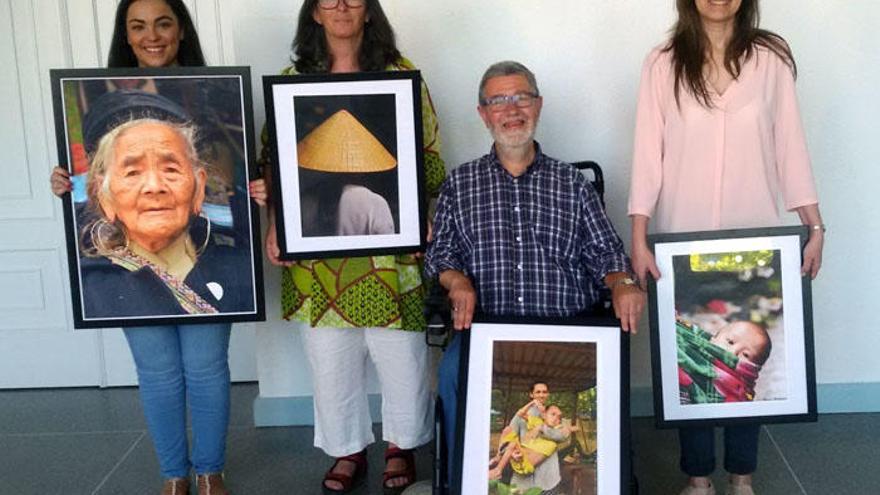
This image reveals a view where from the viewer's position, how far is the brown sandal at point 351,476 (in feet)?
9.04

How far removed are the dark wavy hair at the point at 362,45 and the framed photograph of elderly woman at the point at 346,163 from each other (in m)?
0.18

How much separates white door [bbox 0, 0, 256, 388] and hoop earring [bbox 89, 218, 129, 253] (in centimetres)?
124

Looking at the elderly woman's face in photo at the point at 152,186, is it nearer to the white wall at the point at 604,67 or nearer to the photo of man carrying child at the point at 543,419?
the white wall at the point at 604,67

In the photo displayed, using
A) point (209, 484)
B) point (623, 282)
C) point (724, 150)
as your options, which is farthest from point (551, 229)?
point (209, 484)

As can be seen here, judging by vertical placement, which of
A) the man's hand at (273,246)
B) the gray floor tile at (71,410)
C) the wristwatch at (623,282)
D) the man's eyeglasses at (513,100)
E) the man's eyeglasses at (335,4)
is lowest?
the gray floor tile at (71,410)

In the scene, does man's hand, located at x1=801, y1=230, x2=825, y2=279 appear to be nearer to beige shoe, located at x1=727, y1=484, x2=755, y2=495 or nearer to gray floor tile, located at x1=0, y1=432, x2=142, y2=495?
beige shoe, located at x1=727, y1=484, x2=755, y2=495

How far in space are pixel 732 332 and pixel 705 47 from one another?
0.80 metres

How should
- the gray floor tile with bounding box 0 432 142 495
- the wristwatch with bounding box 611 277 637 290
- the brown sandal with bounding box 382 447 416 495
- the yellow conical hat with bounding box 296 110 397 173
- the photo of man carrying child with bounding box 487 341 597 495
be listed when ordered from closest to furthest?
1. the photo of man carrying child with bounding box 487 341 597 495
2. the wristwatch with bounding box 611 277 637 290
3. the yellow conical hat with bounding box 296 110 397 173
4. the brown sandal with bounding box 382 447 416 495
5. the gray floor tile with bounding box 0 432 142 495

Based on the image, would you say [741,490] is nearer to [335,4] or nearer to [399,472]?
[399,472]

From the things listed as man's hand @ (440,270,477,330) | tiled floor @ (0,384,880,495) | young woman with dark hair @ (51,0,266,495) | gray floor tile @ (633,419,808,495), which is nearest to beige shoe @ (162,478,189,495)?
young woman with dark hair @ (51,0,266,495)

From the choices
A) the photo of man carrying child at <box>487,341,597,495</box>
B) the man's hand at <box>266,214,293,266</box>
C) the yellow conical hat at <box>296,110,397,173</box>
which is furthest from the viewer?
the man's hand at <box>266,214,293,266</box>

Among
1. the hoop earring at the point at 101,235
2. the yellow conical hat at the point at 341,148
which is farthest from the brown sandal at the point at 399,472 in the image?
the hoop earring at the point at 101,235

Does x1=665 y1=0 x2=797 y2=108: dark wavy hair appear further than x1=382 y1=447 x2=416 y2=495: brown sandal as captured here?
No

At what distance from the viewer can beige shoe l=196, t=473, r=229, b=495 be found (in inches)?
104
